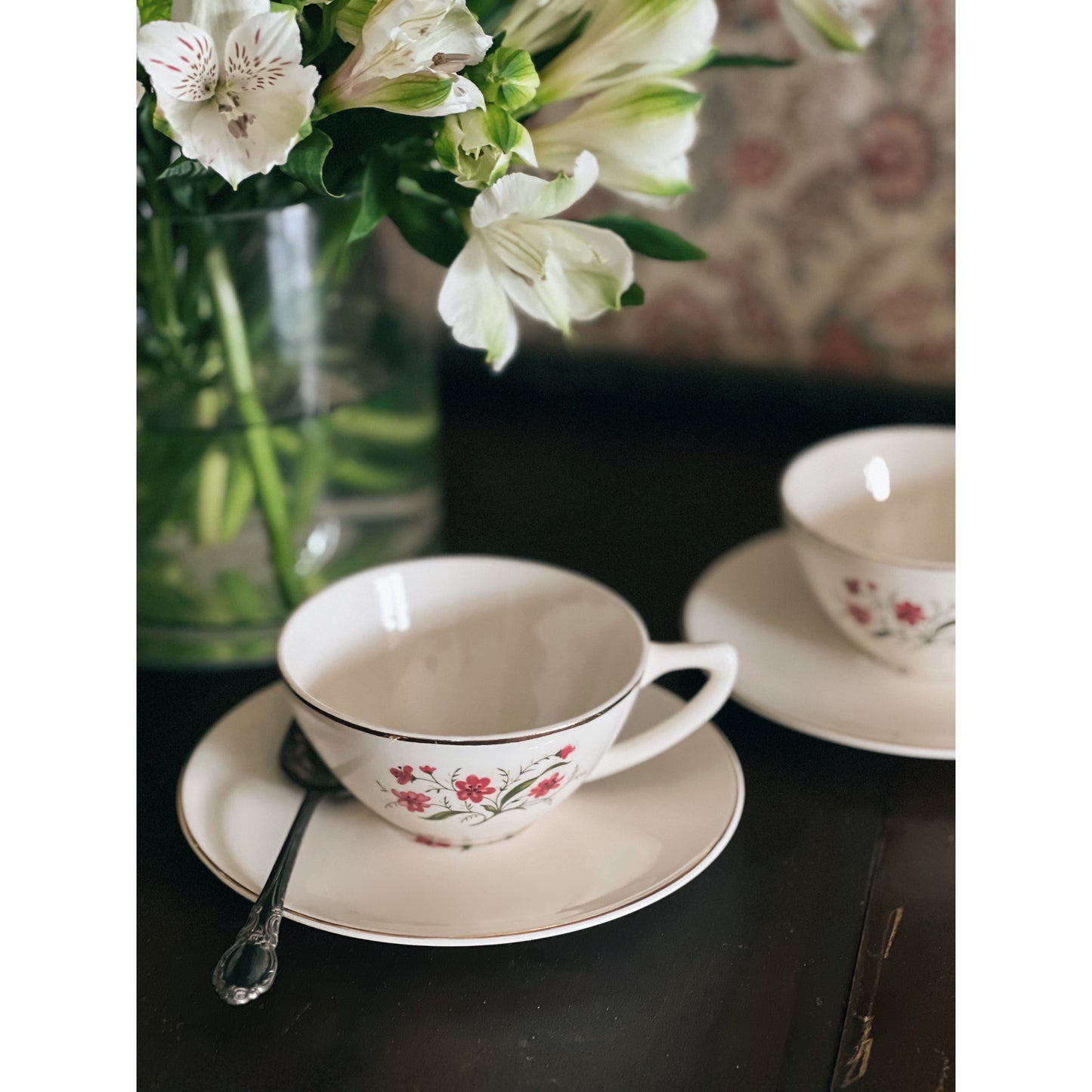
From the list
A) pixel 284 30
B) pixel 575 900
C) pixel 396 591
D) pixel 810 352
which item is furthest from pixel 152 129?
pixel 810 352

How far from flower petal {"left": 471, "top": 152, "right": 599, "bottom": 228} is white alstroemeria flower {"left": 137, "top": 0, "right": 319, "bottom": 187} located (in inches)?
2.6

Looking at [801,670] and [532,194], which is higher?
[532,194]

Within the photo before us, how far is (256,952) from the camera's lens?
43 cm

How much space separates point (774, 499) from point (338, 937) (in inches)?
19.2

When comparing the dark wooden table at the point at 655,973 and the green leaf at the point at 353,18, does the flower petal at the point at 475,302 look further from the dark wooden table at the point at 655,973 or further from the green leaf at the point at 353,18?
the dark wooden table at the point at 655,973

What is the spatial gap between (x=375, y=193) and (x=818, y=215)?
0.56 metres

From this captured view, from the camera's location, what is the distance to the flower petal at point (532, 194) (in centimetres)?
42

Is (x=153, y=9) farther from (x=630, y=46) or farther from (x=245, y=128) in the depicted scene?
(x=630, y=46)

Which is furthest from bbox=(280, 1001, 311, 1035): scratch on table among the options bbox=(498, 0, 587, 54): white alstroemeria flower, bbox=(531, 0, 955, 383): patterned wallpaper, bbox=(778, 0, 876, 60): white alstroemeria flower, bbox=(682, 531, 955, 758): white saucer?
bbox=(531, 0, 955, 383): patterned wallpaper

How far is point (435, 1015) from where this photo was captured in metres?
0.44

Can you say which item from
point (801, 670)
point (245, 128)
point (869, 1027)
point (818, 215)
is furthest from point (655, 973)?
point (818, 215)

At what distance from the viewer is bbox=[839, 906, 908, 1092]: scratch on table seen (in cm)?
42
